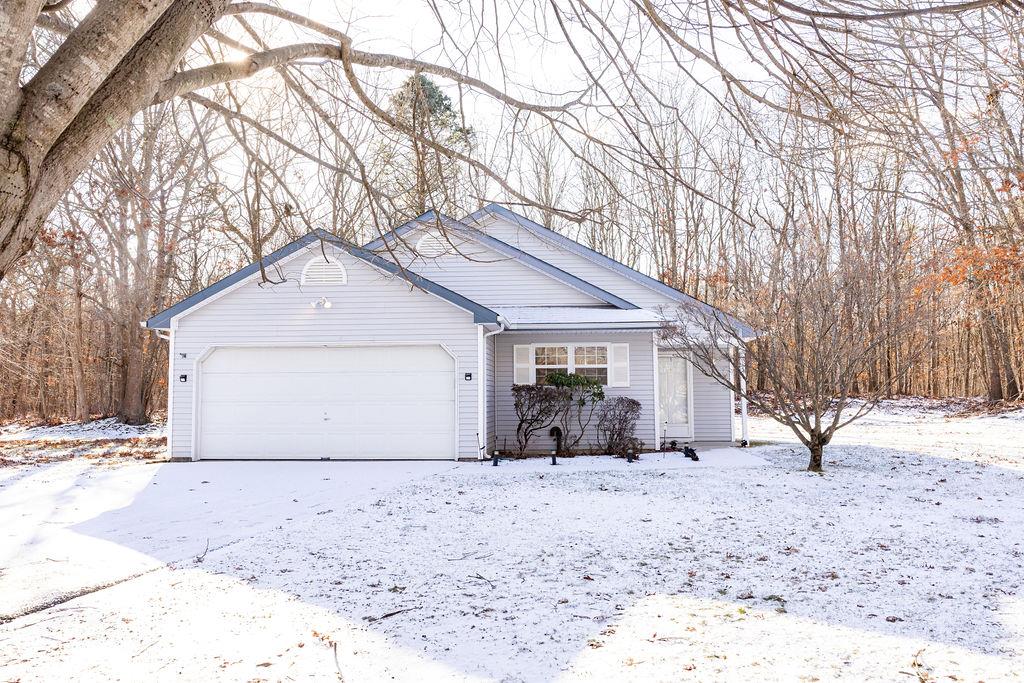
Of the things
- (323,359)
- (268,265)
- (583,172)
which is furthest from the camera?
(583,172)

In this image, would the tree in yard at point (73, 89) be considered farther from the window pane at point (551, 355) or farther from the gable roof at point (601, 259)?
the gable roof at point (601, 259)

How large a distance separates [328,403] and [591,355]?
513cm

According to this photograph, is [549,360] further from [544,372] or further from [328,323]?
[328,323]

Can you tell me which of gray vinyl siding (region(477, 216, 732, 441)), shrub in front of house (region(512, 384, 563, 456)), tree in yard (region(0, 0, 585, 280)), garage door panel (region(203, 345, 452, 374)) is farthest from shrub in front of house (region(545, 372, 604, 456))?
tree in yard (region(0, 0, 585, 280))

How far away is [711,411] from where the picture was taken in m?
15.5

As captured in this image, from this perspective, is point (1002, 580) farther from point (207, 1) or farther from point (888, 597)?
point (207, 1)

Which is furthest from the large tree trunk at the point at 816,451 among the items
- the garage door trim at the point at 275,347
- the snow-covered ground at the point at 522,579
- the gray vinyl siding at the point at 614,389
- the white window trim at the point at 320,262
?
the white window trim at the point at 320,262

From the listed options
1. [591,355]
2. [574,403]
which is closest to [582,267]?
[591,355]

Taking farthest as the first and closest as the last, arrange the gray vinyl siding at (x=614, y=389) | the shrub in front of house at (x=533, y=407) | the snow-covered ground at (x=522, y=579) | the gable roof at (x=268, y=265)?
the gray vinyl siding at (x=614, y=389)
the shrub in front of house at (x=533, y=407)
the gable roof at (x=268, y=265)
the snow-covered ground at (x=522, y=579)

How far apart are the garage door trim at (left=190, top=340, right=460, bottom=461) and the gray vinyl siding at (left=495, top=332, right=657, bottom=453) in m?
1.73

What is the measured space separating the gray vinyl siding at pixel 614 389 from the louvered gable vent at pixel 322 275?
3.65m

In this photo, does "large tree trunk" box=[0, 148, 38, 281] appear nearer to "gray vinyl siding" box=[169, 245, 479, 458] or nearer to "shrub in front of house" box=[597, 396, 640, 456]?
"gray vinyl siding" box=[169, 245, 479, 458]

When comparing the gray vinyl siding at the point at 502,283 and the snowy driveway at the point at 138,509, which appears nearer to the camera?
the snowy driveway at the point at 138,509

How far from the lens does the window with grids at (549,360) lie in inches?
576
